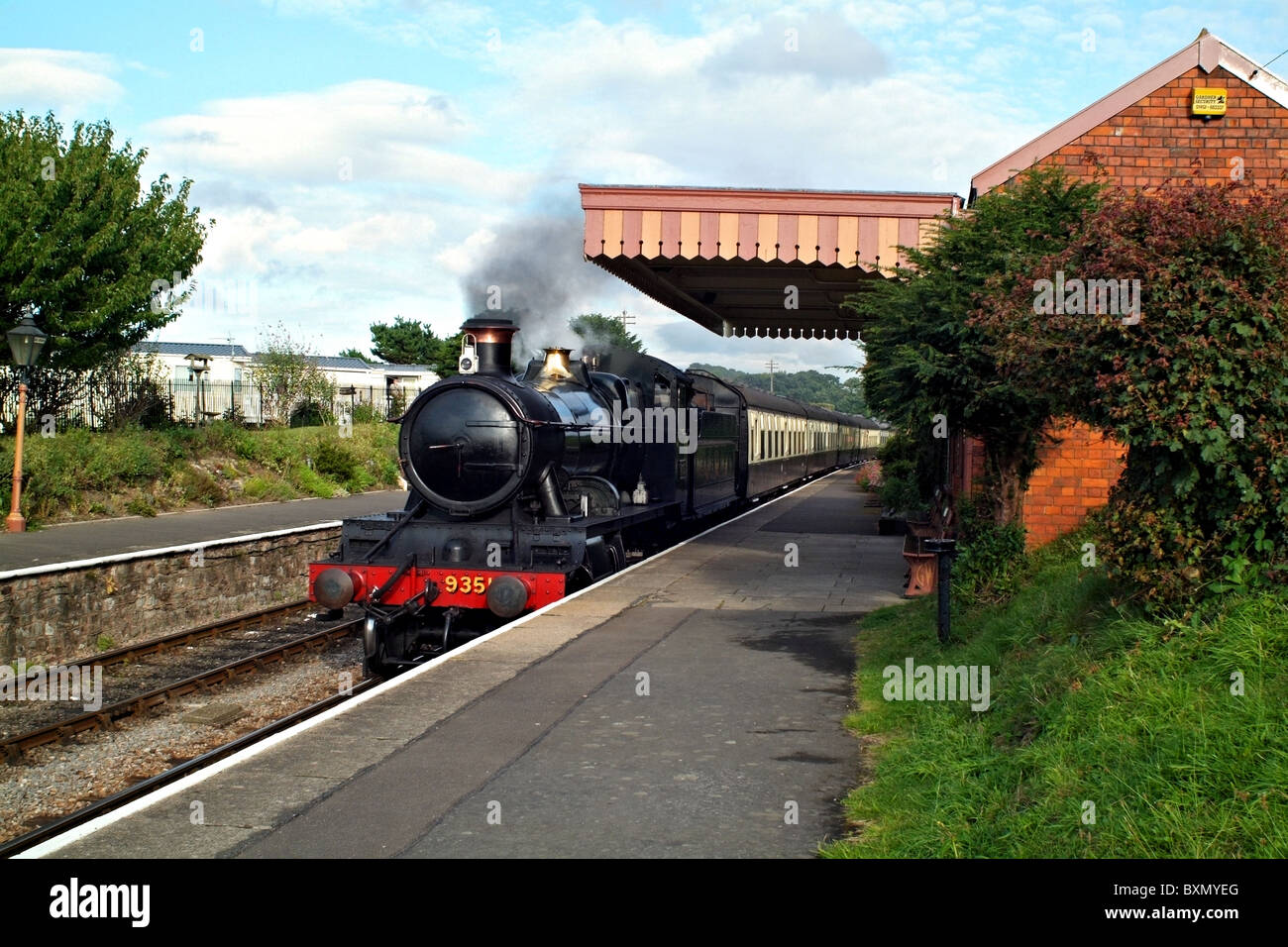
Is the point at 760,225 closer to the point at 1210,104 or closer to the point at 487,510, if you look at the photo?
the point at 1210,104

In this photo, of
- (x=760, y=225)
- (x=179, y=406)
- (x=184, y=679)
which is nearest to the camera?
(x=184, y=679)

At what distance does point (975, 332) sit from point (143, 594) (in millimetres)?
10740

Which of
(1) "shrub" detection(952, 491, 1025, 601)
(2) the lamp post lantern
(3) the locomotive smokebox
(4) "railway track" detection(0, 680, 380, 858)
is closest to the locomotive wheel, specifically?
(3) the locomotive smokebox

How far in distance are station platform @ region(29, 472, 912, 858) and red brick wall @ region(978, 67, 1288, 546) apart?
107 inches

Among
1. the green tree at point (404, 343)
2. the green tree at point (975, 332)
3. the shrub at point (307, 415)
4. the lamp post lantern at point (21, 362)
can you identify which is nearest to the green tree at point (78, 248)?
the lamp post lantern at point (21, 362)

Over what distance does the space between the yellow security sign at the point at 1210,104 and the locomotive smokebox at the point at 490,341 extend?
753cm

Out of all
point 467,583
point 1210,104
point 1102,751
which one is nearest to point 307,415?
point 467,583

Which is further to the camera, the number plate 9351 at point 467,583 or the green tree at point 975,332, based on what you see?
the number plate 9351 at point 467,583

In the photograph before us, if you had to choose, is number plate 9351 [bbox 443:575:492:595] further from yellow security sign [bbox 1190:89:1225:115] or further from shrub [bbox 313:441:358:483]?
shrub [bbox 313:441:358:483]

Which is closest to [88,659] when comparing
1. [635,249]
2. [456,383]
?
[456,383]

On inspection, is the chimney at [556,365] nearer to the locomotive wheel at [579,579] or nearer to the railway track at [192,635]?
the locomotive wheel at [579,579]

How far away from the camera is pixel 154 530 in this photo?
16.9 m

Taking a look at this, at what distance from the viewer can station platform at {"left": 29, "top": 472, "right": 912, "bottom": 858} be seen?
4.81 meters

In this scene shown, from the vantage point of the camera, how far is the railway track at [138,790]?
6398 millimetres
